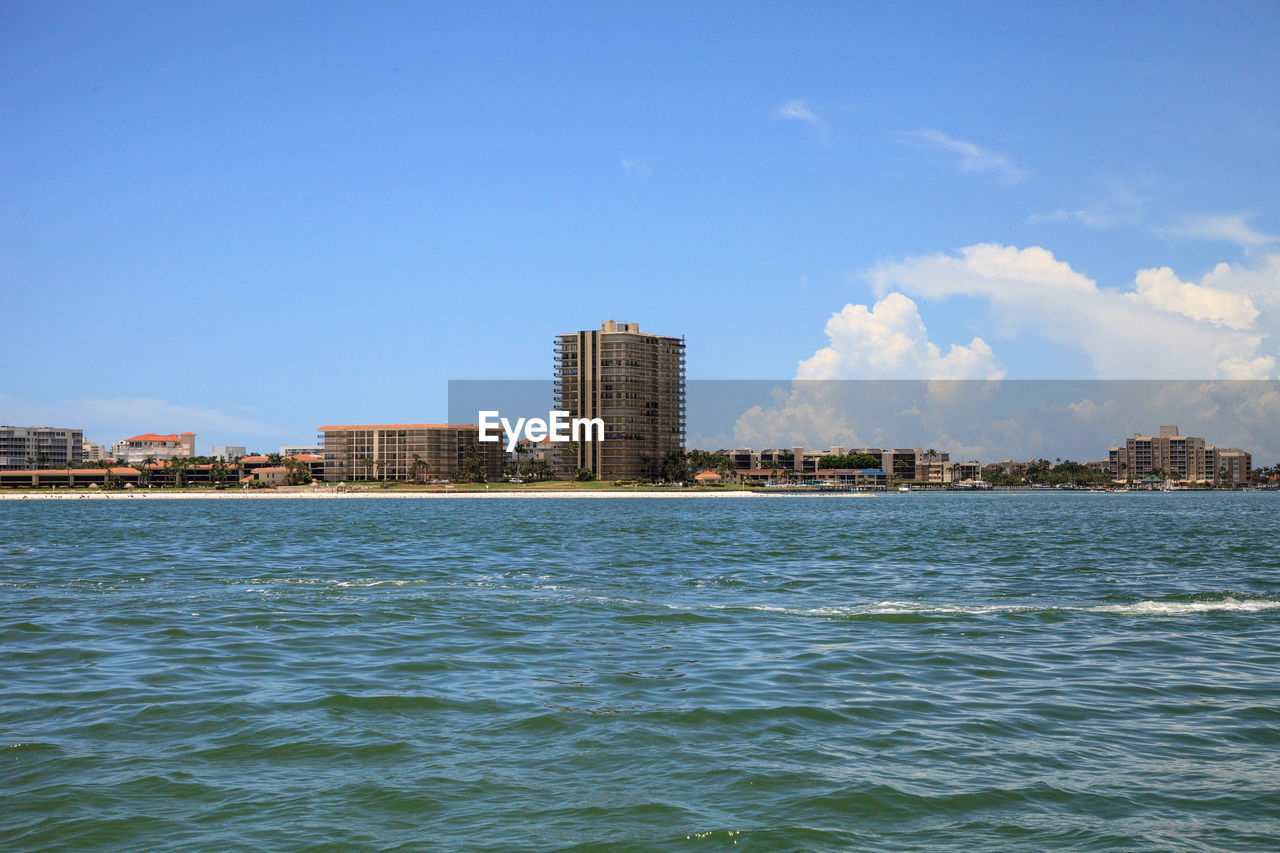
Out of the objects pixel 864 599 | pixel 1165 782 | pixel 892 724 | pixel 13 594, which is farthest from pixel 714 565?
pixel 1165 782

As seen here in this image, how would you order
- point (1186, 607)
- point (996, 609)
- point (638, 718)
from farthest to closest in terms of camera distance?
point (1186, 607)
point (996, 609)
point (638, 718)

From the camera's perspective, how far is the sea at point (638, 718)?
9.79 m

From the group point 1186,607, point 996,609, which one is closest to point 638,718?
point 996,609

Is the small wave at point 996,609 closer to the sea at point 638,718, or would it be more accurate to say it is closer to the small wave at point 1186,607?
the small wave at point 1186,607

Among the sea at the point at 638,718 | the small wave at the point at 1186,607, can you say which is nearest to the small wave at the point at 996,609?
the small wave at the point at 1186,607

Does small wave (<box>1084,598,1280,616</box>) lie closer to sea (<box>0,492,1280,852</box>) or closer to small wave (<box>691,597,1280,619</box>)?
small wave (<box>691,597,1280,619</box>)

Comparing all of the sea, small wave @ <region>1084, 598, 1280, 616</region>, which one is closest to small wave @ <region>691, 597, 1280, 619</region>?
small wave @ <region>1084, 598, 1280, 616</region>

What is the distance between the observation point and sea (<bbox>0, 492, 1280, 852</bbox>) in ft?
32.1

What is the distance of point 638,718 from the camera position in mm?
13789

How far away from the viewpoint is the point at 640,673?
17062 millimetres

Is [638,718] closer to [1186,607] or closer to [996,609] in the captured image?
[996,609]

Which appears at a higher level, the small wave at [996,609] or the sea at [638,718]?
the sea at [638,718]

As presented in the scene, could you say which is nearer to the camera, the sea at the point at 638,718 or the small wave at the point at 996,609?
the sea at the point at 638,718

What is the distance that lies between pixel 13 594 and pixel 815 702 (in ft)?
82.9
